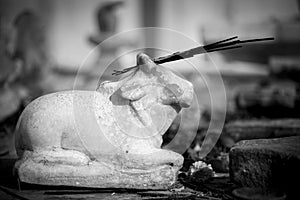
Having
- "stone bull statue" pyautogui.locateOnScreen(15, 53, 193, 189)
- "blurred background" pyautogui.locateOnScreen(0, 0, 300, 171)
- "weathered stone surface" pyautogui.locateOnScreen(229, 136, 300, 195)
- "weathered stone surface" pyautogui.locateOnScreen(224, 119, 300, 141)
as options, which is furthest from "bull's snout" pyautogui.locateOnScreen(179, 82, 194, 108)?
Result: "blurred background" pyautogui.locateOnScreen(0, 0, 300, 171)

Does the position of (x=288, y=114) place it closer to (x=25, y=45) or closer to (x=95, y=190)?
(x=95, y=190)

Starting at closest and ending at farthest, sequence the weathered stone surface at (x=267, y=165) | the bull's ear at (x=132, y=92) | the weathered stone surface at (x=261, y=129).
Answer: the weathered stone surface at (x=267, y=165) < the bull's ear at (x=132, y=92) < the weathered stone surface at (x=261, y=129)

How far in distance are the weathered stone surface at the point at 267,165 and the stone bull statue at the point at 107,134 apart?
49cm

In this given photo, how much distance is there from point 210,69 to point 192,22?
45.0 inches

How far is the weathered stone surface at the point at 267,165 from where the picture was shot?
315cm

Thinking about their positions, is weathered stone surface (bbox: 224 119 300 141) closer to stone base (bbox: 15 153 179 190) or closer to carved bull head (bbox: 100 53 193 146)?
carved bull head (bbox: 100 53 193 146)

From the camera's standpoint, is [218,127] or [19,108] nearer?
[218,127]

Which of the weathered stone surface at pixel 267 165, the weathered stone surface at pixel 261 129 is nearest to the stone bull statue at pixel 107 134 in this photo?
the weathered stone surface at pixel 267 165

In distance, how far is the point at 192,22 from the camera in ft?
32.0

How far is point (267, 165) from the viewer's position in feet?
10.7

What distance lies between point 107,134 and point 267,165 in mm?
1246

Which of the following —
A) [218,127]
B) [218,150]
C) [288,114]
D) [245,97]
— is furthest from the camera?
[245,97]

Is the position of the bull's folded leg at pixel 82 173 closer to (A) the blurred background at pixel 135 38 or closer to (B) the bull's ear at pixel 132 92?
(B) the bull's ear at pixel 132 92

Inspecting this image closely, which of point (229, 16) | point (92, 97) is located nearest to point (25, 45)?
point (229, 16)
